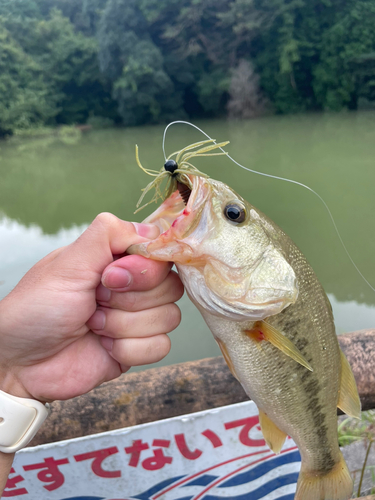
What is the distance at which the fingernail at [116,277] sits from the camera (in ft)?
2.94

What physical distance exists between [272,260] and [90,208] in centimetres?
777

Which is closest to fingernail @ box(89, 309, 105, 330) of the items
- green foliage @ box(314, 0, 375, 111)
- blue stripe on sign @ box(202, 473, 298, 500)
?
blue stripe on sign @ box(202, 473, 298, 500)

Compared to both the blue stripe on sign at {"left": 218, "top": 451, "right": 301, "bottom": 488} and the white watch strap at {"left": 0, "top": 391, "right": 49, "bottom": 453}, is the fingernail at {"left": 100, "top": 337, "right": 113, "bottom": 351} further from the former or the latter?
the blue stripe on sign at {"left": 218, "top": 451, "right": 301, "bottom": 488}

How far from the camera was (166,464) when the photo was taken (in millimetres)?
1427

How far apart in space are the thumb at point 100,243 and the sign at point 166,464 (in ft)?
2.52

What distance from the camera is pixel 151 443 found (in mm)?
1365

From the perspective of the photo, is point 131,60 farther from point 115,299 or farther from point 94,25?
point 115,299

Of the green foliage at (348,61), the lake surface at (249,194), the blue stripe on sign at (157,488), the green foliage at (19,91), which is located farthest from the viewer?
the green foliage at (19,91)

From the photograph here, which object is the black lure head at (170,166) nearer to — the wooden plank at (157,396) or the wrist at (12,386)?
the wrist at (12,386)

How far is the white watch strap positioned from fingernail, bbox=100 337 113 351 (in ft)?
0.86

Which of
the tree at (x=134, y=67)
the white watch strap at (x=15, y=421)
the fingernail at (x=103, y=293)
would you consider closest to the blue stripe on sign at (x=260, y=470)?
the white watch strap at (x=15, y=421)

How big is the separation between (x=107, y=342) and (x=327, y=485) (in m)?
0.90

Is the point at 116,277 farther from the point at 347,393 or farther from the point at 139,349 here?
the point at 347,393

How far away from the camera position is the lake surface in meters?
4.31
